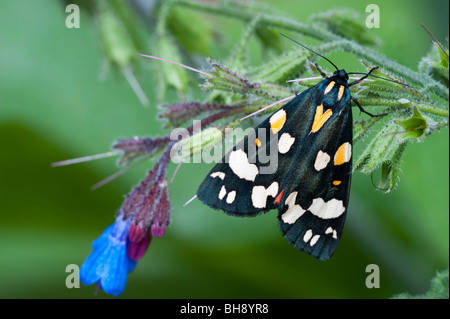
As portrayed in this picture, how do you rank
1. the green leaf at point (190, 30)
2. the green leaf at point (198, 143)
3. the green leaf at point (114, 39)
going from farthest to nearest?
1. the green leaf at point (190, 30)
2. the green leaf at point (114, 39)
3. the green leaf at point (198, 143)

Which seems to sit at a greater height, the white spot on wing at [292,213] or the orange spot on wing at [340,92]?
the orange spot on wing at [340,92]

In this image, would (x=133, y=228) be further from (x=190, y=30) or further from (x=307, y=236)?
(x=190, y=30)

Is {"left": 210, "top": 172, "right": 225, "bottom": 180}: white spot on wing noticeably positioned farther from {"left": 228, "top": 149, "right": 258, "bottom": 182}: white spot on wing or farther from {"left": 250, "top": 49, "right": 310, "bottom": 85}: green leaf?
{"left": 250, "top": 49, "right": 310, "bottom": 85}: green leaf

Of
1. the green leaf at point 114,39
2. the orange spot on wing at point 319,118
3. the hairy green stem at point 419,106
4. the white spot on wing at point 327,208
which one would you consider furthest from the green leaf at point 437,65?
the green leaf at point 114,39

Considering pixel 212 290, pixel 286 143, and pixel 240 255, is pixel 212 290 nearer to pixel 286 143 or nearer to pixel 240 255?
pixel 240 255

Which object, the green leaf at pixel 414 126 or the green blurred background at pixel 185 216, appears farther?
the green blurred background at pixel 185 216

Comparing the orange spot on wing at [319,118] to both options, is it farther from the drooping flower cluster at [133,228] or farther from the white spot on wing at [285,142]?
the drooping flower cluster at [133,228]

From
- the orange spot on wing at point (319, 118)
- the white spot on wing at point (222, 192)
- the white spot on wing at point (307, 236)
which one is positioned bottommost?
the white spot on wing at point (307, 236)
